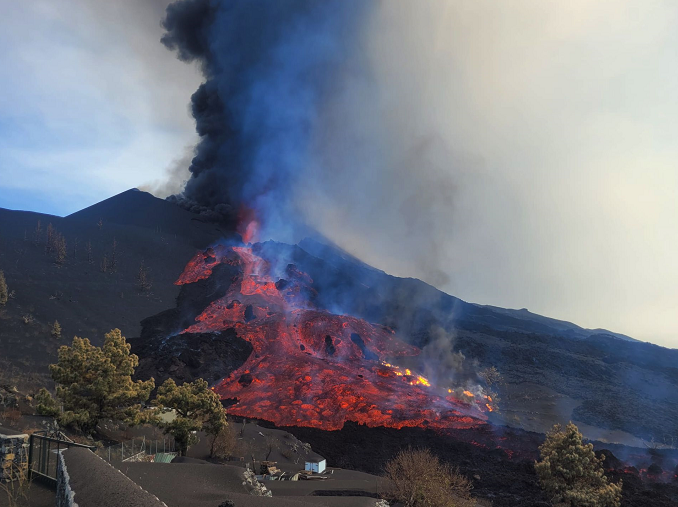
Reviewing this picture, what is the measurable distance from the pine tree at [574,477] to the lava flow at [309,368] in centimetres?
2421

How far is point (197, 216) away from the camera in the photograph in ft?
403

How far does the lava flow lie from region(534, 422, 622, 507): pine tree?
24.2m

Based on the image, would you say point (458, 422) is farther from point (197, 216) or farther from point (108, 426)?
point (197, 216)

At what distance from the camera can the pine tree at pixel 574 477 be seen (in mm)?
26406

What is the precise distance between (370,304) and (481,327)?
29.5 m

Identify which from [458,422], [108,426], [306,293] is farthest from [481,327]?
[108,426]

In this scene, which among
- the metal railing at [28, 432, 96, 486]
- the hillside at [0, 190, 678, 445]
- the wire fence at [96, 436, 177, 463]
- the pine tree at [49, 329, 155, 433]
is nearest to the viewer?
the metal railing at [28, 432, 96, 486]

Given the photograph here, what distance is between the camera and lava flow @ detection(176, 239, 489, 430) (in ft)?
180

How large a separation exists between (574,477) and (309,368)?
41.6 metres

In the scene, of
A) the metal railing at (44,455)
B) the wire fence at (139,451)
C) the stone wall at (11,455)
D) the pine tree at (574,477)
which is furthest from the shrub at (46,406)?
the pine tree at (574,477)

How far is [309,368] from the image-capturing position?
212ft

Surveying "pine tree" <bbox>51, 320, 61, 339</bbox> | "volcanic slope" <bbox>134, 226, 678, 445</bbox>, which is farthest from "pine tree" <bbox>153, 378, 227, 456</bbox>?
"pine tree" <bbox>51, 320, 61, 339</bbox>

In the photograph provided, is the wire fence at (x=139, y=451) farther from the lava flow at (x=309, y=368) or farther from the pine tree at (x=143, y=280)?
the pine tree at (x=143, y=280)

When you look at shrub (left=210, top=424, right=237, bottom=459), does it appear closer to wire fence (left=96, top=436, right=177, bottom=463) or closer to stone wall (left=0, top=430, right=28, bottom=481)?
wire fence (left=96, top=436, right=177, bottom=463)
